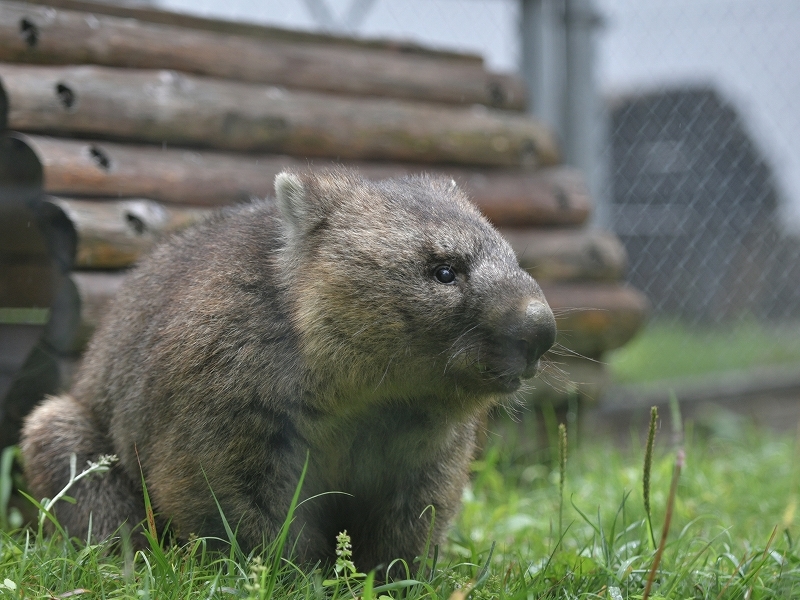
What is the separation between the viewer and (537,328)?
2.79 meters

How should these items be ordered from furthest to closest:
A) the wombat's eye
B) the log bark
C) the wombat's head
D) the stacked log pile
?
the log bark < the stacked log pile < the wombat's eye < the wombat's head

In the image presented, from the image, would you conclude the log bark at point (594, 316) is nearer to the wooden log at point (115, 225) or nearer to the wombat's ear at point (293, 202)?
the wooden log at point (115, 225)

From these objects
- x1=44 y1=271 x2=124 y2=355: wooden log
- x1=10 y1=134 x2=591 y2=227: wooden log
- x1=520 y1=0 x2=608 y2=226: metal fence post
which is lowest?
x1=44 y1=271 x2=124 y2=355: wooden log

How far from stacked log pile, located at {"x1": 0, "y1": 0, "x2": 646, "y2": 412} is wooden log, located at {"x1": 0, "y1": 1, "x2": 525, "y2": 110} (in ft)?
0.03

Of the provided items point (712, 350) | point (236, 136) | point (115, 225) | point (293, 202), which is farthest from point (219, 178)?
point (712, 350)

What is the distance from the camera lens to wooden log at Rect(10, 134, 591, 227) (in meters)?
4.35

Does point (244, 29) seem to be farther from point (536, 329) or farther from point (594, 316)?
point (536, 329)

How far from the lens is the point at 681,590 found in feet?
9.85

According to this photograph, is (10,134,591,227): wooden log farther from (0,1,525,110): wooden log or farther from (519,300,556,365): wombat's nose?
(519,300,556,365): wombat's nose

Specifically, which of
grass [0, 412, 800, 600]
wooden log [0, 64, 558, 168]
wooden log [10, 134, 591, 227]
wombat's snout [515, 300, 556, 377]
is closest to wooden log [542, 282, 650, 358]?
wooden log [10, 134, 591, 227]

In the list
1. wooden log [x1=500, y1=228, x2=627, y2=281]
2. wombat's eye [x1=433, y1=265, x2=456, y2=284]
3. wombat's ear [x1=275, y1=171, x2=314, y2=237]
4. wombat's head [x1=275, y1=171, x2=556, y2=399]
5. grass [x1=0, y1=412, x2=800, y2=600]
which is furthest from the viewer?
wooden log [x1=500, y1=228, x2=627, y2=281]

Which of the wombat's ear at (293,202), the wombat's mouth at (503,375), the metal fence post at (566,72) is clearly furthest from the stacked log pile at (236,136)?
the wombat's ear at (293,202)

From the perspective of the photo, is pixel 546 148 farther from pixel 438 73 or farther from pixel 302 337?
pixel 302 337

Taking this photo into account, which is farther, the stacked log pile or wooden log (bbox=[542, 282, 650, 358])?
wooden log (bbox=[542, 282, 650, 358])
